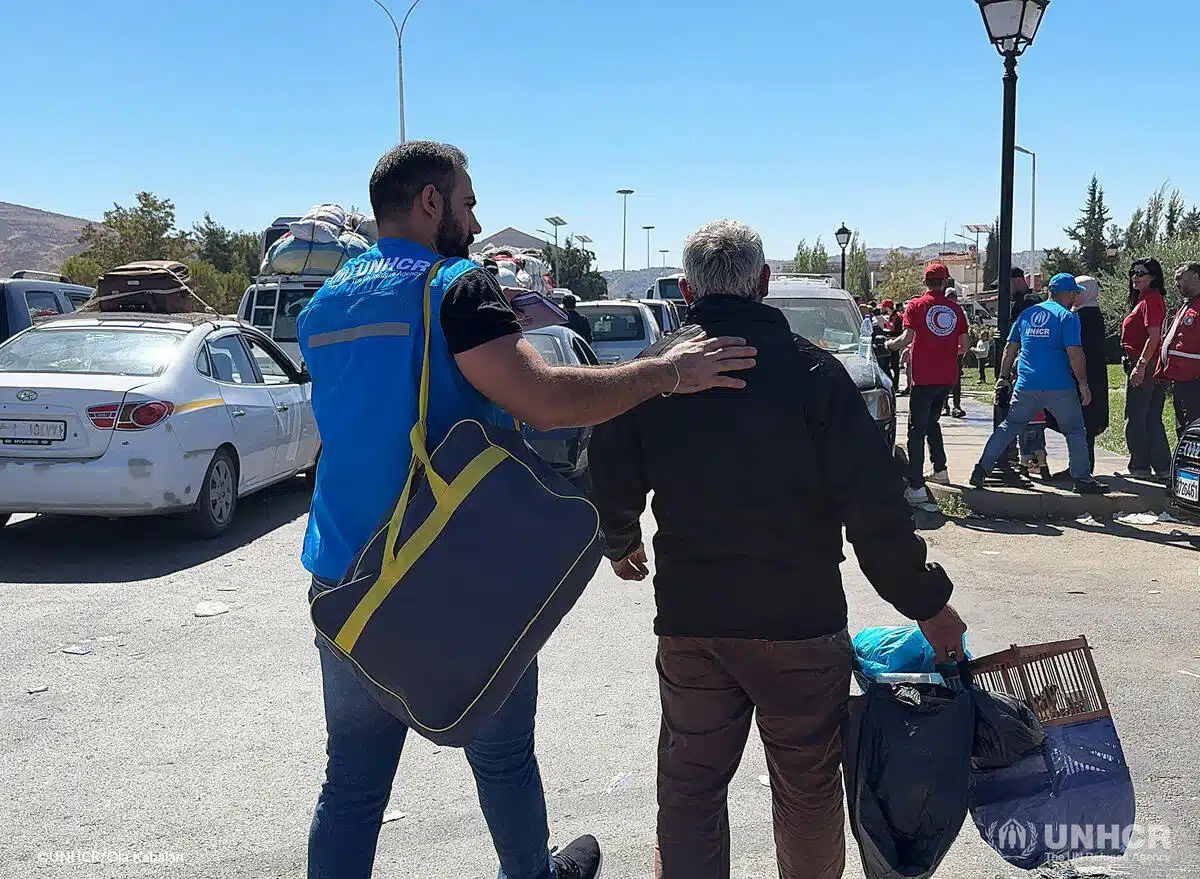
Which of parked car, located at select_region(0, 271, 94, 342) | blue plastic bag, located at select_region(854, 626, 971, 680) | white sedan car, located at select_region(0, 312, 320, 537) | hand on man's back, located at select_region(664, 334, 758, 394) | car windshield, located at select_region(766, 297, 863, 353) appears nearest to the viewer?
hand on man's back, located at select_region(664, 334, 758, 394)

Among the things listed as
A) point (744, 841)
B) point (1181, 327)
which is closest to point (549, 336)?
point (1181, 327)

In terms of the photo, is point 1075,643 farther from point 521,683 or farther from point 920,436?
point 920,436

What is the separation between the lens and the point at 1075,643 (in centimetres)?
269

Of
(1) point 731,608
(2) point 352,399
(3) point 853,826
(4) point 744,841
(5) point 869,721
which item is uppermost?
(2) point 352,399

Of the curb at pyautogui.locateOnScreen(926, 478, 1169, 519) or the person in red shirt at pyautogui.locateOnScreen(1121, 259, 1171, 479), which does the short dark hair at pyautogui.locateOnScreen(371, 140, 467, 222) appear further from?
the person in red shirt at pyautogui.locateOnScreen(1121, 259, 1171, 479)

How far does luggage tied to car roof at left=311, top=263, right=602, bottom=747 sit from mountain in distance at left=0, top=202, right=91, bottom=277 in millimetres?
103029

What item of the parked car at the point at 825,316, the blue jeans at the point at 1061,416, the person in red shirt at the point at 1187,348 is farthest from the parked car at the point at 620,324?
the person in red shirt at the point at 1187,348

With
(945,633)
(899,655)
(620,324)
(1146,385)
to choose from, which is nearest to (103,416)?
(899,655)

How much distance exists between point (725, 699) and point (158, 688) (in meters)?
3.24

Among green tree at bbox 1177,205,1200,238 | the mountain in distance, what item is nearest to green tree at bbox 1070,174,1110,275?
green tree at bbox 1177,205,1200,238

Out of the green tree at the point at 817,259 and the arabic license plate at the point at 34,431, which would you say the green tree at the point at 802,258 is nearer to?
the green tree at the point at 817,259

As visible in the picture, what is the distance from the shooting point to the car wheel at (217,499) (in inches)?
294

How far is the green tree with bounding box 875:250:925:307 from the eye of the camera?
6800cm

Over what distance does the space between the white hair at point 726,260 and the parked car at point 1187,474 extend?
5913 mm
